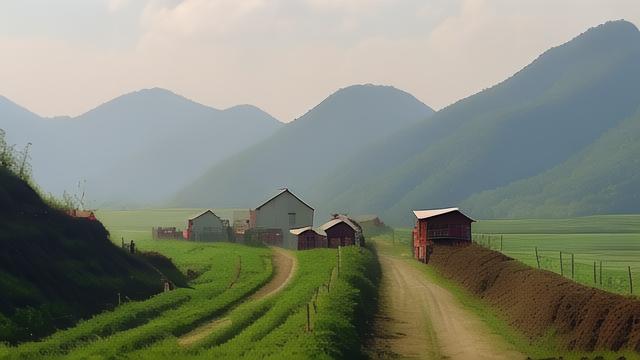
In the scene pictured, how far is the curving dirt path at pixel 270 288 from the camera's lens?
42031 millimetres

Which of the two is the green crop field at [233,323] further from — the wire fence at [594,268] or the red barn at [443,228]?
the red barn at [443,228]

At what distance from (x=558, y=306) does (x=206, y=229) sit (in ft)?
357

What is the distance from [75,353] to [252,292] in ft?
92.0

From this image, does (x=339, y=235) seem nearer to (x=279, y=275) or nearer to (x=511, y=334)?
(x=279, y=275)

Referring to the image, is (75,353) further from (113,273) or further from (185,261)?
(185,261)

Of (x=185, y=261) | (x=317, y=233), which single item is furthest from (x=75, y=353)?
(x=317, y=233)

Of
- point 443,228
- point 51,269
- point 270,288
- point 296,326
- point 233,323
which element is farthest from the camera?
point 443,228

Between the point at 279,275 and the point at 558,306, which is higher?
the point at 279,275

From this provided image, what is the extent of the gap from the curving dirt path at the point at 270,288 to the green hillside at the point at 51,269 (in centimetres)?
873

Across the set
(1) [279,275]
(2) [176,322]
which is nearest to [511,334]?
(2) [176,322]

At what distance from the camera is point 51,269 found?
171 ft

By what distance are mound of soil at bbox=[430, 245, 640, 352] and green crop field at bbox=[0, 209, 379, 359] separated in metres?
10.8

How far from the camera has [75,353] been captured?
35.2 m

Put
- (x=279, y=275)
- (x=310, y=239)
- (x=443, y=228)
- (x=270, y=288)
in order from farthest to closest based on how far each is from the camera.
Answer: (x=310, y=239), (x=443, y=228), (x=279, y=275), (x=270, y=288)
